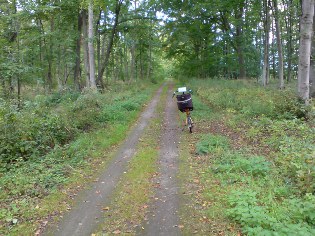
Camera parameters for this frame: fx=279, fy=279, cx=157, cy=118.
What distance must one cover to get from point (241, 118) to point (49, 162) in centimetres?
843

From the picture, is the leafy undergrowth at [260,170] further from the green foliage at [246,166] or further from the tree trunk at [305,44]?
the tree trunk at [305,44]

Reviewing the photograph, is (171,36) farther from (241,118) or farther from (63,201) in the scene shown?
(63,201)

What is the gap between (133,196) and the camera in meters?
6.24

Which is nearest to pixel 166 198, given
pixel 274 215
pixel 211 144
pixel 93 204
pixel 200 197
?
pixel 200 197

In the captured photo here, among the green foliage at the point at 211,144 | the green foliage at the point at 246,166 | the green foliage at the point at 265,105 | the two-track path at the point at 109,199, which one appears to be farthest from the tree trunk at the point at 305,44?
the two-track path at the point at 109,199

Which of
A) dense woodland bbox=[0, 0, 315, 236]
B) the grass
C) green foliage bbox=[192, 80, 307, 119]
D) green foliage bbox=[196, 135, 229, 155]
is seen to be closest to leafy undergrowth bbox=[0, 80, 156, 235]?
dense woodland bbox=[0, 0, 315, 236]

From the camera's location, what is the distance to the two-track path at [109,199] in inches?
198

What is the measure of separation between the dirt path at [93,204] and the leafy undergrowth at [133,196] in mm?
180

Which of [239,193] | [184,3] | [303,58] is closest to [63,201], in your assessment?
[239,193]

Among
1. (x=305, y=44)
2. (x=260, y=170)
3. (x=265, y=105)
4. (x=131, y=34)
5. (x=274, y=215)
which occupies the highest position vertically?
(x=131, y=34)

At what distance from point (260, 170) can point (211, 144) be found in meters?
2.77

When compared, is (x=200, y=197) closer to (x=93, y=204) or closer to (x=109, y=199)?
(x=109, y=199)

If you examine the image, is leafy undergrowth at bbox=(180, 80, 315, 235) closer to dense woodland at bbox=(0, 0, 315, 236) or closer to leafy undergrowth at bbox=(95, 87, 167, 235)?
dense woodland at bbox=(0, 0, 315, 236)

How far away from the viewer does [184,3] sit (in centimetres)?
2916
